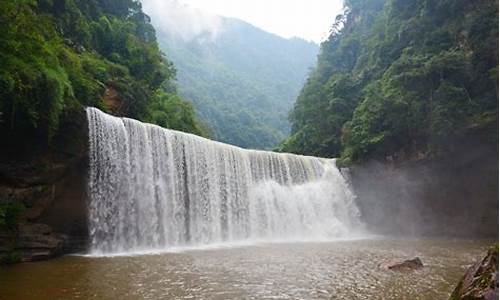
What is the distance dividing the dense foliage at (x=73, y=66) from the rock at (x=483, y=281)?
421 inches

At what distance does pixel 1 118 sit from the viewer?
38.5 feet

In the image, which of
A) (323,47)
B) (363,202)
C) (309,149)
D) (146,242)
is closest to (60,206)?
(146,242)

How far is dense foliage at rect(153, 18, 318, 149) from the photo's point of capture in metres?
64.8

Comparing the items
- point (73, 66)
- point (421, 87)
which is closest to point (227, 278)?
point (73, 66)

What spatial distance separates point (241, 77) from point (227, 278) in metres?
86.9

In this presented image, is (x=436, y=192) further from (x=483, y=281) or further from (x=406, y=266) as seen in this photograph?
(x=483, y=281)

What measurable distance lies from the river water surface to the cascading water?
10.2 feet

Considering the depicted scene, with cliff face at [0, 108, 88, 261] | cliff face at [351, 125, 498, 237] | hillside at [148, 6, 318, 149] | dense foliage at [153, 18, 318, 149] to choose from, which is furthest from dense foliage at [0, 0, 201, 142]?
hillside at [148, 6, 318, 149]

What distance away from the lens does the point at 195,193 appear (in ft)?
60.4

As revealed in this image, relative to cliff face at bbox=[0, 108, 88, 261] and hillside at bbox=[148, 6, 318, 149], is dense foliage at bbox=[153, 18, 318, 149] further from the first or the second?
cliff face at bbox=[0, 108, 88, 261]

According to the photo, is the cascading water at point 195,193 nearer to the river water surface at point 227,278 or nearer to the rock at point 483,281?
the river water surface at point 227,278

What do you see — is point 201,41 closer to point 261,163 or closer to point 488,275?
point 261,163

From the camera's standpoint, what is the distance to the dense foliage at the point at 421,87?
2200cm

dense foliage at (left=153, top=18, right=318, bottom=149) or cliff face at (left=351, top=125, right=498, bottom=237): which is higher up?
dense foliage at (left=153, top=18, right=318, bottom=149)
